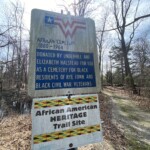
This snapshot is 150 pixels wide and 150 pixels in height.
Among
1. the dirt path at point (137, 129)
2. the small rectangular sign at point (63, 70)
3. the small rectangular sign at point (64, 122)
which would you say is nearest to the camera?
the small rectangular sign at point (64, 122)

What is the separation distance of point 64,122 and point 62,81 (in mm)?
463

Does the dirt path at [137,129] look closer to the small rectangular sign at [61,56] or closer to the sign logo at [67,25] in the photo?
the small rectangular sign at [61,56]

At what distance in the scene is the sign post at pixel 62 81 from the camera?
6.12 feet

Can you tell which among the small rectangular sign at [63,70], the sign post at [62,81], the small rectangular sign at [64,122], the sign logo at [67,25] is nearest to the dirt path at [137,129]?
the small rectangular sign at [64,122]

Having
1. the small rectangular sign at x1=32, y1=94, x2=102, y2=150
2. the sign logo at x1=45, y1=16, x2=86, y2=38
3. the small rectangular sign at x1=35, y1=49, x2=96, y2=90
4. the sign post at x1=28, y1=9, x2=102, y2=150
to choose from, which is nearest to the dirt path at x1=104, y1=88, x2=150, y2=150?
the small rectangular sign at x1=32, y1=94, x2=102, y2=150

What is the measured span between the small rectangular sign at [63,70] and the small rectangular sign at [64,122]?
0.16 metres

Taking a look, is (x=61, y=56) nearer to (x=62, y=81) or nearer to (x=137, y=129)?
(x=62, y=81)

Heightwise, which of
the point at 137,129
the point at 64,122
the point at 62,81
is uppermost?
the point at 62,81

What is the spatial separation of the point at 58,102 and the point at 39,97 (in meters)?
0.22

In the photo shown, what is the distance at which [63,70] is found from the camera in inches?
80.1

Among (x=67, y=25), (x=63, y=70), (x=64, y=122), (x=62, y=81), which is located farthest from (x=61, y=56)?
(x=64, y=122)

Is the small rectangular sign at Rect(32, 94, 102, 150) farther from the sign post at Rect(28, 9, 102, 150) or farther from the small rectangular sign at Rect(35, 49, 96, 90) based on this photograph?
the small rectangular sign at Rect(35, 49, 96, 90)

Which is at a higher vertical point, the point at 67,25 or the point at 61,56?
the point at 67,25

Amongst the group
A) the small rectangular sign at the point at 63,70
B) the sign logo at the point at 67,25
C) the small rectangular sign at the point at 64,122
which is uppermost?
the sign logo at the point at 67,25
